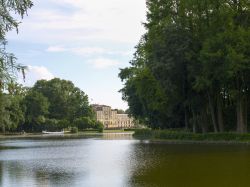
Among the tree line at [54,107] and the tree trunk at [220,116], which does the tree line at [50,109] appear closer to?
the tree line at [54,107]

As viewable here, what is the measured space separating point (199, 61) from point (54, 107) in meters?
112

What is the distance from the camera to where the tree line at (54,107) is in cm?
13362

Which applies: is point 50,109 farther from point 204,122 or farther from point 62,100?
Answer: point 204,122

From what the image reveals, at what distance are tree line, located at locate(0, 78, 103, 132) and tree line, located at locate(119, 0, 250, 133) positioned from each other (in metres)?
77.5

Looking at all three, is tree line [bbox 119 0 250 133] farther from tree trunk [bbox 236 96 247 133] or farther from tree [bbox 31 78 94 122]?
tree [bbox 31 78 94 122]

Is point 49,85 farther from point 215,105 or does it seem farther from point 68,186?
point 68,186

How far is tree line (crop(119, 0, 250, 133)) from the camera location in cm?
4281

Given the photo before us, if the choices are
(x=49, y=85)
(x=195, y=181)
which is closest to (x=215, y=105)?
(x=195, y=181)

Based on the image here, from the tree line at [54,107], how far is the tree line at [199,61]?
7754 centimetres

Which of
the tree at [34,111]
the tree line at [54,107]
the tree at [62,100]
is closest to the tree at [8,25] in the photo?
the tree line at [54,107]

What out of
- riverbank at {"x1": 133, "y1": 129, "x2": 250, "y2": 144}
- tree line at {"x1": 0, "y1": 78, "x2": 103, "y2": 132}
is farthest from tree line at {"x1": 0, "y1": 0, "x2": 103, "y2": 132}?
riverbank at {"x1": 133, "y1": 129, "x2": 250, "y2": 144}

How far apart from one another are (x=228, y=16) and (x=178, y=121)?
20957 millimetres

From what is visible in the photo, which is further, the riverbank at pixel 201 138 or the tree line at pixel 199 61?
the tree line at pixel 199 61

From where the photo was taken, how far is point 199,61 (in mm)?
46406
